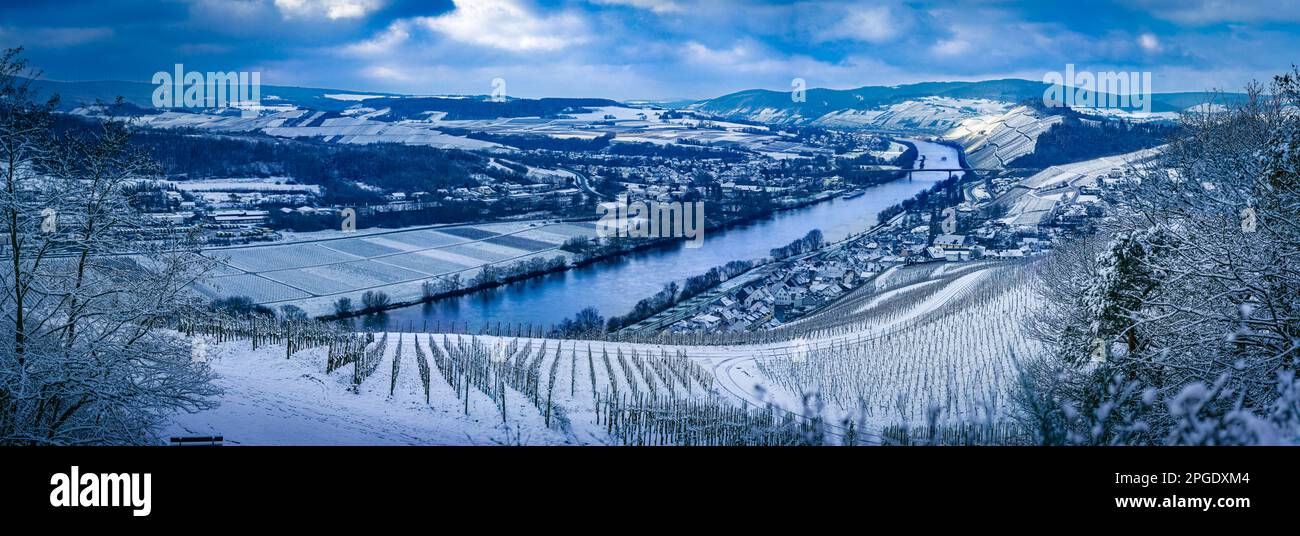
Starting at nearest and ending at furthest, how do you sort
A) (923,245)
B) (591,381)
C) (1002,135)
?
(591,381) → (923,245) → (1002,135)

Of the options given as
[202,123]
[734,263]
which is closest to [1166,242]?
[734,263]

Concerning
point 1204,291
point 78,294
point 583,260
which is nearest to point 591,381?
point 78,294

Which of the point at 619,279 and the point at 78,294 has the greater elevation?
the point at 78,294

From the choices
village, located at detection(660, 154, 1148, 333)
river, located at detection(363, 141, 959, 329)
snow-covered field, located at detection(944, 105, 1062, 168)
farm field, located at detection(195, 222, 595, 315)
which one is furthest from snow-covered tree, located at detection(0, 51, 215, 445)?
snow-covered field, located at detection(944, 105, 1062, 168)

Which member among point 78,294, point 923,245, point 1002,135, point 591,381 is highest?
point 1002,135

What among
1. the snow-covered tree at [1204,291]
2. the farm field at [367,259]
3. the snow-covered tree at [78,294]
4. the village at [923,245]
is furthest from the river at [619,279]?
the snow-covered tree at [1204,291]

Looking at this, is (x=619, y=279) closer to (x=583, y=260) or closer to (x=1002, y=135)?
(x=583, y=260)
